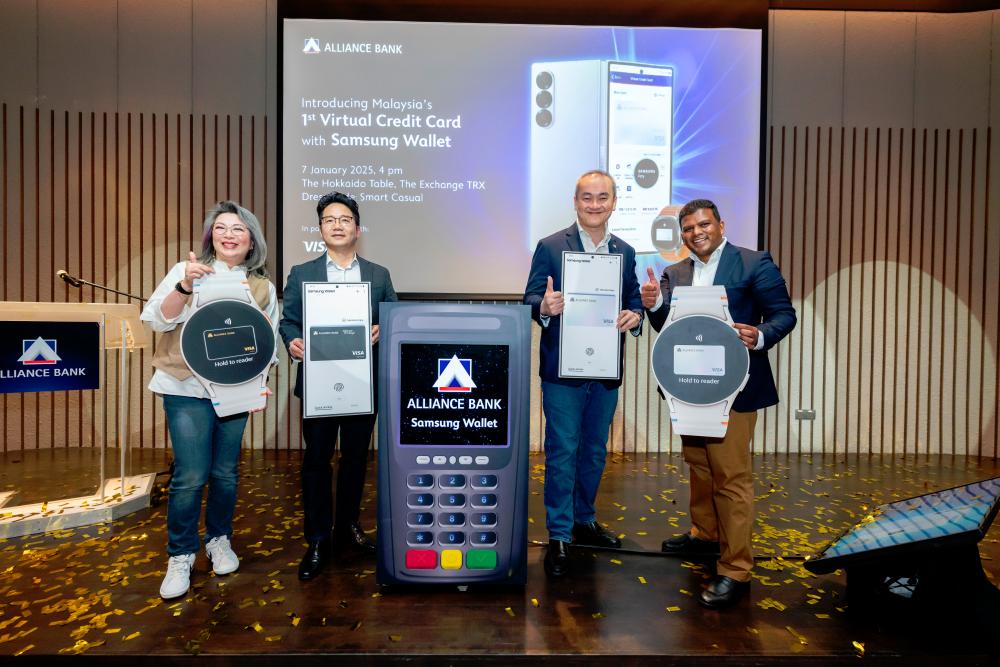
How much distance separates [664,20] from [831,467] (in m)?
4.10

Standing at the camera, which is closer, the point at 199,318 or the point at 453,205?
the point at 199,318

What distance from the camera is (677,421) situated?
2.08 metres

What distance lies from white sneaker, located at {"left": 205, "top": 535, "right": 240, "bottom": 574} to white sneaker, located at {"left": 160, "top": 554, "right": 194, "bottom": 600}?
15 centimetres

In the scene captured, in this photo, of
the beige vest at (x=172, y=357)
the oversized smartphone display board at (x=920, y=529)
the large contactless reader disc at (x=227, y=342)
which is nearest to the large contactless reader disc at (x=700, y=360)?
the oversized smartphone display board at (x=920, y=529)

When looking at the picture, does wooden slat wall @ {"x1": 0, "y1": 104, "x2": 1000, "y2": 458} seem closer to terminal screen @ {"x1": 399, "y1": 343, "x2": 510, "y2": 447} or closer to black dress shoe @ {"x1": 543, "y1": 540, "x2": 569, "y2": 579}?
black dress shoe @ {"x1": 543, "y1": 540, "x2": 569, "y2": 579}

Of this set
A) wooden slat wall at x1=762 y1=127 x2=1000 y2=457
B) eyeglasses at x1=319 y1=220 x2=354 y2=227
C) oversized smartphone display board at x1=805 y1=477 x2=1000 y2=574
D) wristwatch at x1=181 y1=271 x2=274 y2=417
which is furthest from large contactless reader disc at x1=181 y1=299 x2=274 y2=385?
wooden slat wall at x1=762 y1=127 x2=1000 y2=457

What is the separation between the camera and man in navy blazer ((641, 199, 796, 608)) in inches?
84.1

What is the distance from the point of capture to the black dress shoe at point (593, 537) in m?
2.68

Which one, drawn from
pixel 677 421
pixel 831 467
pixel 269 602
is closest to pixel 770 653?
pixel 677 421

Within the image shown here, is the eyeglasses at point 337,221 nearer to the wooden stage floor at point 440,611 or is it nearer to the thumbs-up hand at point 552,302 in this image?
the thumbs-up hand at point 552,302

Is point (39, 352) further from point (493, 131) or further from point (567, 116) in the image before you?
point (567, 116)

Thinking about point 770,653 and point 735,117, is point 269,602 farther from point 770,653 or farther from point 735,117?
point 735,117

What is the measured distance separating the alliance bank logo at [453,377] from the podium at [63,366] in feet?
7.30

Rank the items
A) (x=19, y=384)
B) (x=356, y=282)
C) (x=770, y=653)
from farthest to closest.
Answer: (x=19, y=384)
(x=356, y=282)
(x=770, y=653)
